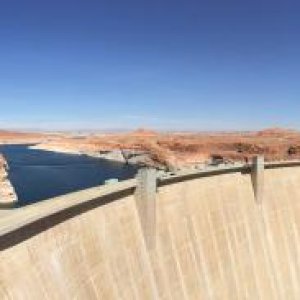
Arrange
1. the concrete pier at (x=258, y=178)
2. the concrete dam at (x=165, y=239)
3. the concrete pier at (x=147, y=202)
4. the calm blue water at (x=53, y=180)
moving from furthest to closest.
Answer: the calm blue water at (x=53, y=180) < the concrete pier at (x=258, y=178) < the concrete pier at (x=147, y=202) < the concrete dam at (x=165, y=239)

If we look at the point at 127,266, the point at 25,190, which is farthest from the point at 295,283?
the point at 25,190

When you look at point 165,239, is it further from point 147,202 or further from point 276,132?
point 276,132

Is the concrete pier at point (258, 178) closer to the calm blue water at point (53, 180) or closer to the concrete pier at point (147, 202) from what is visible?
the concrete pier at point (147, 202)

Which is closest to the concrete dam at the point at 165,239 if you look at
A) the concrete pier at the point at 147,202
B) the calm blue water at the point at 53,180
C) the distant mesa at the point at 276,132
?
the concrete pier at the point at 147,202

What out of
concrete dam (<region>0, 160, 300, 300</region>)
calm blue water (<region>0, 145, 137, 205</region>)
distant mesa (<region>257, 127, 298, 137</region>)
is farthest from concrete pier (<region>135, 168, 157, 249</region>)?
distant mesa (<region>257, 127, 298, 137</region>)

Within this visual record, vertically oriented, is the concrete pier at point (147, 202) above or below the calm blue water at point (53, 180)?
above

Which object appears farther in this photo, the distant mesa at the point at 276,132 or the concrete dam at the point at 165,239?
the distant mesa at the point at 276,132

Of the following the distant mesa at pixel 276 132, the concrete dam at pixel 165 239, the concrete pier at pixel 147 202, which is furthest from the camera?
the distant mesa at pixel 276 132

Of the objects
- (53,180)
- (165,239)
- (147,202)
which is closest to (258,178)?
(165,239)

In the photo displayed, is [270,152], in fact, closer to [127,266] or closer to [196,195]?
[196,195]
